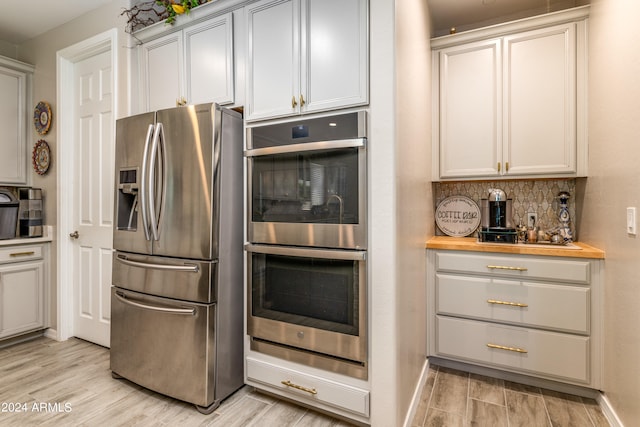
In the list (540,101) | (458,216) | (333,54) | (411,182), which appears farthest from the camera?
(458,216)

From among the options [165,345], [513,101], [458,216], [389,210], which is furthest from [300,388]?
[513,101]

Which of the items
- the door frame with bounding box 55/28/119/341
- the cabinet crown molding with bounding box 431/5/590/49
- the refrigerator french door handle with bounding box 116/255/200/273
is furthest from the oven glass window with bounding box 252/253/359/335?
the door frame with bounding box 55/28/119/341

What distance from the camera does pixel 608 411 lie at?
1832 millimetres

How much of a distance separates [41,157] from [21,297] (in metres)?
1.29

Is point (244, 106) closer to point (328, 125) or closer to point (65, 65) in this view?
point (328, 125)

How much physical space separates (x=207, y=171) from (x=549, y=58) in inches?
95.4

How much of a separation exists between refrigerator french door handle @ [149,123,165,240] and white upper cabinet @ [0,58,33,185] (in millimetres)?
2197

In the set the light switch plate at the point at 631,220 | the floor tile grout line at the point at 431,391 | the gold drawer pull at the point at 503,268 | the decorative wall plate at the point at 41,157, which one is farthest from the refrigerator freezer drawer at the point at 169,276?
the light switch plate at the point at 631,220

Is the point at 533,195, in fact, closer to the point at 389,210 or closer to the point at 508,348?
the point at 508,348

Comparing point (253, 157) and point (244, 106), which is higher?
point (244, 106)

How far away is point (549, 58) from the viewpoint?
2.26 metres

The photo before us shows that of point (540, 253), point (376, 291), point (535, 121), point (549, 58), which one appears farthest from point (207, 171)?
point (549, 58)

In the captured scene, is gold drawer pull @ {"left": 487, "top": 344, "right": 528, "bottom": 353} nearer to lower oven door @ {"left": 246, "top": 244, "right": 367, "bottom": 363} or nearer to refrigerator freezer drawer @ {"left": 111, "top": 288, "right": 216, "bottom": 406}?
lower oven door @ {"left": 246, "top": 244, "right": 367, "bottom": 363}

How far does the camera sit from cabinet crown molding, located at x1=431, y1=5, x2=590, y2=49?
7.13 feet
